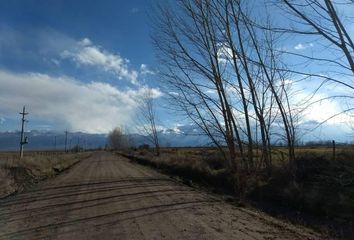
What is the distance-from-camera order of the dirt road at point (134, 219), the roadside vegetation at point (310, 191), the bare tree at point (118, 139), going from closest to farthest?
1. the dirt road at point (134, 219)
2. the roadside vegetation at point (310, 191)
3. the bare tree at point (118, 139)

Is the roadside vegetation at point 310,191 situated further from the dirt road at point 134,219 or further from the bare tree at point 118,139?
the bare tree at point 118,139

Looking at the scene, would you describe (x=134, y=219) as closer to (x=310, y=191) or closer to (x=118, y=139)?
(x=310, y=191)

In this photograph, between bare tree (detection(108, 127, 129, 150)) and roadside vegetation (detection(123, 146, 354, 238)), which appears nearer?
roadside vegetation (detection(123, 146, 354, 238))

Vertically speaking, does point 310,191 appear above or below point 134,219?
above

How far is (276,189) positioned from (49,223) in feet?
37.3

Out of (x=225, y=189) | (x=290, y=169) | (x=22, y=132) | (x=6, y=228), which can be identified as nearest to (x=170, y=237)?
(x=6, y=228)

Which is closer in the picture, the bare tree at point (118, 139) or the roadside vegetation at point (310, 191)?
the roadside vegetation at point (310, 191)

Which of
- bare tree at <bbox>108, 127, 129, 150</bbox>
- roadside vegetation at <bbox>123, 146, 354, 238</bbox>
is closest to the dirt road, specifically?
roadside vegetation at <bbox>123, 146, 354, 238</bbox>

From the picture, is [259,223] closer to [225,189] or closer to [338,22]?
[338,22]

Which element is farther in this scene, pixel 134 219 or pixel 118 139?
pixel 118 139

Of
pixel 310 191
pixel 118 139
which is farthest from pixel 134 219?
pixel 118 139

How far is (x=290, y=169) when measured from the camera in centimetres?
2089

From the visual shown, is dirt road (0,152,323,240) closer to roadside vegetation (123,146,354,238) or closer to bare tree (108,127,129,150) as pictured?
roadside vegetation (123,146,354,238)

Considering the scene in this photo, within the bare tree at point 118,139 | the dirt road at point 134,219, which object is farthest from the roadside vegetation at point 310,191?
the bare tree at point 118,139
